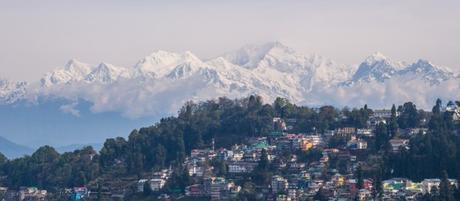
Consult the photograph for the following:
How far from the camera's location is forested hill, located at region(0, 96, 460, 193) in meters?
91.1

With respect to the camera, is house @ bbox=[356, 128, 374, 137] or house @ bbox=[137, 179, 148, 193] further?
house @ bbox=[356, 128, 374, 137]

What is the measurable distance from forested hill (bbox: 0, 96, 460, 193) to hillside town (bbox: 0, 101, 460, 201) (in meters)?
0.63

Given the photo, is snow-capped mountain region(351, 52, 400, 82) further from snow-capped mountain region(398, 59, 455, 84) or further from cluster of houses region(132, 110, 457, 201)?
cluster of houses region(132, 110, 457, 201)

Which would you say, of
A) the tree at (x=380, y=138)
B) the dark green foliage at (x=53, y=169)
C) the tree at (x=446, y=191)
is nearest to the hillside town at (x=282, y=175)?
the tree at (x=380, y=138)

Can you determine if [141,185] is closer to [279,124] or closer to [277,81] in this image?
[279,124]

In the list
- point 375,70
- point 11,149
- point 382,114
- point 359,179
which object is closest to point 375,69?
point 375,70

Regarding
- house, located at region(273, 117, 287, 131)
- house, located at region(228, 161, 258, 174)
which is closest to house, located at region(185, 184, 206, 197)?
house, located at region(228, 161, 258, 174)

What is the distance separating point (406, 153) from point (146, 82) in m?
116

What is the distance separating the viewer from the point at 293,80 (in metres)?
195

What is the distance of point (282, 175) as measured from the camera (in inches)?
3393

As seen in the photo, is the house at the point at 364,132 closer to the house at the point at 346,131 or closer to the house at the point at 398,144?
the house at the point at 346,131

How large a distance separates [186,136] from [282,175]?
374 inches

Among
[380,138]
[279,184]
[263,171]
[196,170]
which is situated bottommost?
[279,184]

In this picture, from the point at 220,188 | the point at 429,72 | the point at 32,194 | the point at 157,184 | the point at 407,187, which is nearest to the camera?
the point at 407,187
